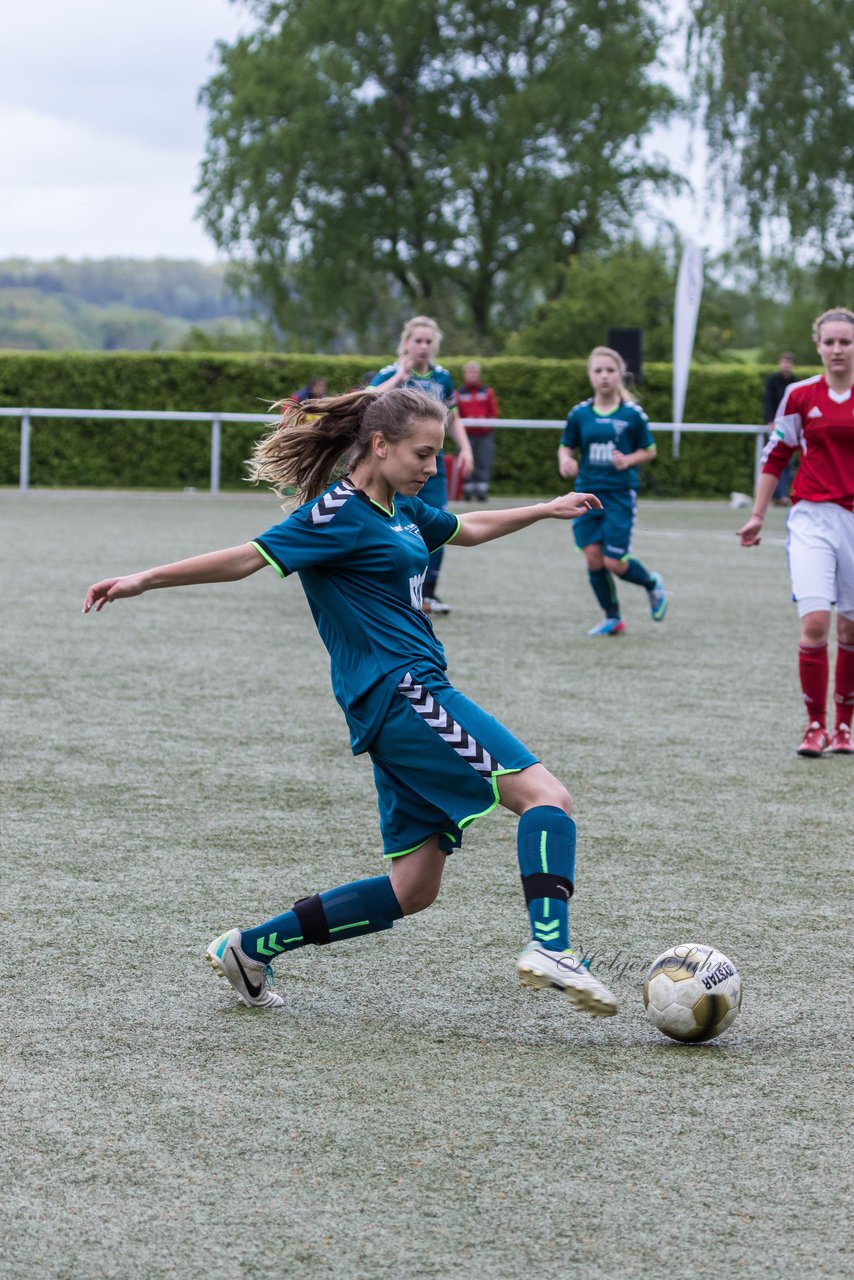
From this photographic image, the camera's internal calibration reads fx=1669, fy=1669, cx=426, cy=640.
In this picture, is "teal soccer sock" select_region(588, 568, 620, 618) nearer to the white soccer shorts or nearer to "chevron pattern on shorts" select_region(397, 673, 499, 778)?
the white soccer shorts

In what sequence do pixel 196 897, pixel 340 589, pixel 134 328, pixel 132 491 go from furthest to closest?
pixel 134 328 < pixel 132 491 < pixel 196 897 < pixel 340 589

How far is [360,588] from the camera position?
12.8ft

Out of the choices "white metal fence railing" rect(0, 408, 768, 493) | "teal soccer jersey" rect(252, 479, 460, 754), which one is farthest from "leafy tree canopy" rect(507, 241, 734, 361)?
"teal soccer jersey" rect(252, 479, 460, 754)

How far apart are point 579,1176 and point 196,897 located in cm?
210

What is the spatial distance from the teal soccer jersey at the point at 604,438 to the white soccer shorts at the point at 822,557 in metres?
4.07

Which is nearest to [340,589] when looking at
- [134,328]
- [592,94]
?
[592,94]

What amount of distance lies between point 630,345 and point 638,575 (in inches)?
548

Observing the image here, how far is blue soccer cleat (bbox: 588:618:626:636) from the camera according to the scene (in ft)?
37.0

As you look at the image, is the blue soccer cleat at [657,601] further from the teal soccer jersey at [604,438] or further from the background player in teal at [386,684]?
the background player in teal at [386,684]

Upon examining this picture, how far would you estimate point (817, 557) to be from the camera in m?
7.19

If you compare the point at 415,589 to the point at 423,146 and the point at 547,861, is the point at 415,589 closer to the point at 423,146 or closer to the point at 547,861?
the point at 547,861

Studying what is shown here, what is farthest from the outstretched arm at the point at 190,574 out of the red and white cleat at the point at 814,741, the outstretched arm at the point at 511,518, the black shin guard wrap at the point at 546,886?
the red and white cleat at the point at 814,741

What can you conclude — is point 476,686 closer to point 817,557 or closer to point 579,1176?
point 817,557

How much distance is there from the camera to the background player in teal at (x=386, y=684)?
3766mm
